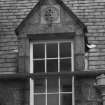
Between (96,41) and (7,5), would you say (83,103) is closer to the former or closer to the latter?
(96,41)

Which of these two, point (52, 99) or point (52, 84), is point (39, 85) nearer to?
point (52, 84)

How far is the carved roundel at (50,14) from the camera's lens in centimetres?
998

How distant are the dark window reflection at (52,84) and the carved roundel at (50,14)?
1.41 m

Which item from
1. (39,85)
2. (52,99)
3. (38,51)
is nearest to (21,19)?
(38,51)

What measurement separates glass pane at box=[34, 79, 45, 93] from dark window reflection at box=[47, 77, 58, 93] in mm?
118

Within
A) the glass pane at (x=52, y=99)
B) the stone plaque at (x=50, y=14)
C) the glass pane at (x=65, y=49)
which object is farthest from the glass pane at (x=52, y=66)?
the stone plaque at (x=50, y=14)

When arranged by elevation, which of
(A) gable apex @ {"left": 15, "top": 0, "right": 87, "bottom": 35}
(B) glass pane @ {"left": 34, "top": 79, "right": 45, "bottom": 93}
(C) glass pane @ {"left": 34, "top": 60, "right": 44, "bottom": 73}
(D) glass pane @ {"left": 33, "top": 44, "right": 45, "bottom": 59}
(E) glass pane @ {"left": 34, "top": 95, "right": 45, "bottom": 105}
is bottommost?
(E) glass pane @ {"left": 34, "top": 95, "right": 45, "bottom": 105}

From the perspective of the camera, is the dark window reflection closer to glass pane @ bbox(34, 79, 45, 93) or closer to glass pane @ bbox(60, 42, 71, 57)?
glass pane @ bbox(34, 79, 45, 93)

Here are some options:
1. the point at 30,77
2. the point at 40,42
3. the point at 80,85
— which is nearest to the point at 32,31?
the point at 40,42

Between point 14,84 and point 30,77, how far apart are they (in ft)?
1.38

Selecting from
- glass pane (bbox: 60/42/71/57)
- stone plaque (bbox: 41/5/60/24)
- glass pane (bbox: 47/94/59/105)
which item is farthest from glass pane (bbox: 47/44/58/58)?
glass pane (bbox: 47/94/59/105)

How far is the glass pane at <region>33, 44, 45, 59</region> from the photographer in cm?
995

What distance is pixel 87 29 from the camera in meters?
10.5

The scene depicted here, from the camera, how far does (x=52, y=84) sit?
9.64 metres
